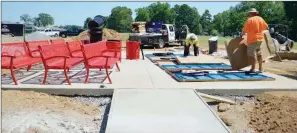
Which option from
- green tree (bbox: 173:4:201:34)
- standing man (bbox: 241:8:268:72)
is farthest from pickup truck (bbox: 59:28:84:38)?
green tree (bbox: 173:4:201:34)

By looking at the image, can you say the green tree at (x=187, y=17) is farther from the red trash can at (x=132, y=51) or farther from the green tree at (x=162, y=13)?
the red trash can at (x=132, y=51)

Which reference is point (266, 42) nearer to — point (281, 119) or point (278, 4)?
point (281, 119)

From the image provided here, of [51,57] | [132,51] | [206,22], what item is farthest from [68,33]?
[206,22]

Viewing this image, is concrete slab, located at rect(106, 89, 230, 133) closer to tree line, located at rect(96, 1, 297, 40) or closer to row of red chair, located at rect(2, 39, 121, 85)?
row of red chair, located at rect(2, 39, 121, 85)

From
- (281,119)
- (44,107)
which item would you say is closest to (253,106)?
(281,119)

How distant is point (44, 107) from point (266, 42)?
844 cm

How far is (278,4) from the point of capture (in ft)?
319

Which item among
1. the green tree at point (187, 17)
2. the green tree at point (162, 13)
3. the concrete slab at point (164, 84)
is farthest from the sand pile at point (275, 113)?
the green tree at point (187, 17)

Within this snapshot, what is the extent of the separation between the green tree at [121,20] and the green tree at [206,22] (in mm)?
29107

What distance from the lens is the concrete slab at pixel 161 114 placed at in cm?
525

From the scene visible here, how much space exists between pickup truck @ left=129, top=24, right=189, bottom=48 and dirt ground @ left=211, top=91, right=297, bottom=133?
20688 millimetres

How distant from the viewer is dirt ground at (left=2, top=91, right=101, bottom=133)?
5.62 metres

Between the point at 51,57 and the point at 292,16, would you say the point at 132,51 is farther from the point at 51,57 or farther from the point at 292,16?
the point at 292,16

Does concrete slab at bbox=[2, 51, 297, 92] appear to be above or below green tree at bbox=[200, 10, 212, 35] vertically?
below
